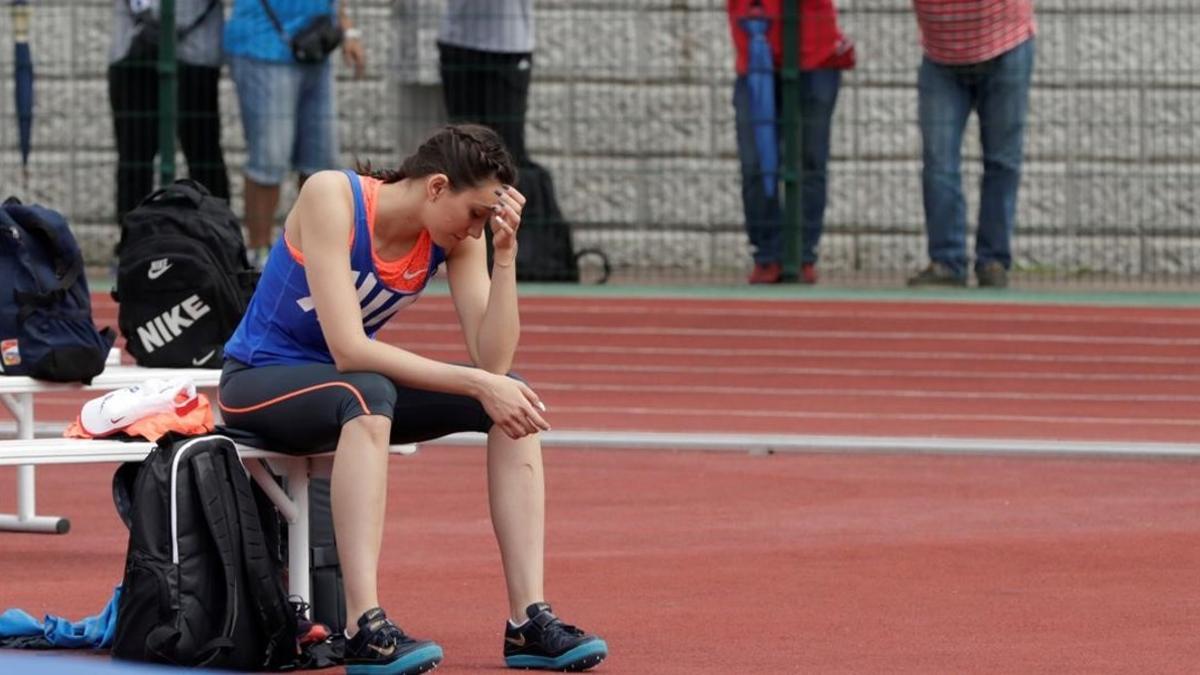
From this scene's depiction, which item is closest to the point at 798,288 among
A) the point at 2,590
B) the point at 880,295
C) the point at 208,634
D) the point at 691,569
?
the point at 880,295

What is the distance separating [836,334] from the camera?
1330 centimetres

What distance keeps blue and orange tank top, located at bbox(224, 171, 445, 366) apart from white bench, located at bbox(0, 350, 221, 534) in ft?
3.99

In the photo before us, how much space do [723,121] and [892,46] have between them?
1.30 meters

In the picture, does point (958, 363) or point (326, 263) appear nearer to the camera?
point (326, 263)

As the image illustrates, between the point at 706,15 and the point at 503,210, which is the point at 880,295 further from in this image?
the point at 503,210

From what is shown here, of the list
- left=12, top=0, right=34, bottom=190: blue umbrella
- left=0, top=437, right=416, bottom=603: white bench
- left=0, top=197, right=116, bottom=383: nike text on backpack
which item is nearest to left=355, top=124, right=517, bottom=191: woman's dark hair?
left=0, top=437, right=416, bottom=603: white bench

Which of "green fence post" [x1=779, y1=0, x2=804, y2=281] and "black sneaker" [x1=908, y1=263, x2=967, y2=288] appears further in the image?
"green fence post" [x1=779, y1=0, x2=804, y2=281]

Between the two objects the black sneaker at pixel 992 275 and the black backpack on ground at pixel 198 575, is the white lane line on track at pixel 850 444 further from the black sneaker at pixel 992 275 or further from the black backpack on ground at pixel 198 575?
the black backpack on ground at pixel 198 575

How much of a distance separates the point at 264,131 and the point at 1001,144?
4.06m

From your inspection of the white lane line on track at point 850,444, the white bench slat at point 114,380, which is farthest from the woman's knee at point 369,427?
the white lane line on track at point 850,444

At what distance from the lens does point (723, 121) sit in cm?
1631

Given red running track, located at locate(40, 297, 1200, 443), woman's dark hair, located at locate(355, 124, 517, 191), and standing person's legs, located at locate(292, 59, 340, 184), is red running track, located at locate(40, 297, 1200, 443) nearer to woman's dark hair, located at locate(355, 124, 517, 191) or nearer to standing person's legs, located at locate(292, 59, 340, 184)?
standing person's legs, located at locate(292, 59, 340, 184)

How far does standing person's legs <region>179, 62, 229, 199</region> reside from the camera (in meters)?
15.0

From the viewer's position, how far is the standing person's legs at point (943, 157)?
46.2 feet
